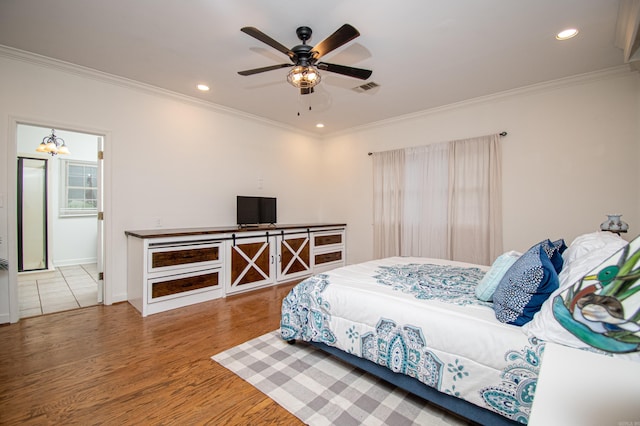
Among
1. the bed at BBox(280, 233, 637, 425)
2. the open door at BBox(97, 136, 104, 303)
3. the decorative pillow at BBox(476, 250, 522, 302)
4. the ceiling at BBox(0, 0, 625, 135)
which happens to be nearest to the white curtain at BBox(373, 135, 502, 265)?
the ceiling at BBox(0, 0, 625, 135)

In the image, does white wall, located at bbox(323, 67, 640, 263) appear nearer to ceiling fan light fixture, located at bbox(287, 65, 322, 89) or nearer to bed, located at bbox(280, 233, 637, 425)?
bed, located at bbox(280, 233, 637, 425)

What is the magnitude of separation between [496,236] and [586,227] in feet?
2.96

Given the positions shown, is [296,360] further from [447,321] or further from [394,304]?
[447,321]

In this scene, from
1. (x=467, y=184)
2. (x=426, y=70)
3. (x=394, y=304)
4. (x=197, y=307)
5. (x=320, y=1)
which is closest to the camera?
(x=394, y=304)

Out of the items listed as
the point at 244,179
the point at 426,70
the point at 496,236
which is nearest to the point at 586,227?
the point at 496,236

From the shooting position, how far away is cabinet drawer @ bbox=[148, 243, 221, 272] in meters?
3.15

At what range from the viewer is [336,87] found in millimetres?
3639

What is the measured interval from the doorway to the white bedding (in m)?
3.90

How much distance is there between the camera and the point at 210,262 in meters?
3.63

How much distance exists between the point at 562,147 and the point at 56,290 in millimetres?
7020

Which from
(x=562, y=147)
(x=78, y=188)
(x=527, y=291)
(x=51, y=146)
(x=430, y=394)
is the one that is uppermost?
(x=51, y=146)

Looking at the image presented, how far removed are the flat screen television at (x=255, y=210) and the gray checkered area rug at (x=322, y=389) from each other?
7.73 feet

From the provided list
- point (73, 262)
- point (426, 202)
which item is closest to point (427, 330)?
point (426, 202)

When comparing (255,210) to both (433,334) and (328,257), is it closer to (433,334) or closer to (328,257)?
(328,257)
